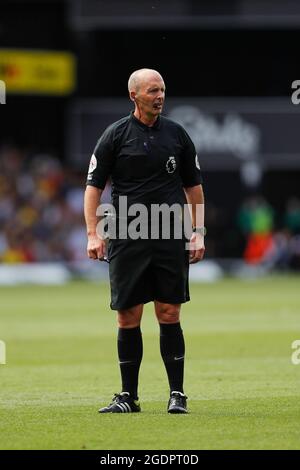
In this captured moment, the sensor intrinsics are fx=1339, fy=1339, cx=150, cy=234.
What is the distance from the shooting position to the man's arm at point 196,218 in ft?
32.0

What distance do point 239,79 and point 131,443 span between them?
26.7 meters

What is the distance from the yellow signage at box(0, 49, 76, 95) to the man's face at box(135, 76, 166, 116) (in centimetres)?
2157

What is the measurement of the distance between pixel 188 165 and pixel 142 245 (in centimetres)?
69

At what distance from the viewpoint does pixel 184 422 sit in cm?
896

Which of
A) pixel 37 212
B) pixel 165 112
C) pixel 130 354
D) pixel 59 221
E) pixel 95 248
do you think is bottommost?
pixel 130 354

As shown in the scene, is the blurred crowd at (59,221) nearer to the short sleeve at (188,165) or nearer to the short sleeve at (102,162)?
the short sleeve at (188,165)

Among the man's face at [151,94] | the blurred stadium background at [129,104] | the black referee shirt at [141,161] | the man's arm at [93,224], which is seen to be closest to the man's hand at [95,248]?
the man's arm at [93,224]

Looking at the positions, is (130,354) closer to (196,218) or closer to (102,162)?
(196,218)

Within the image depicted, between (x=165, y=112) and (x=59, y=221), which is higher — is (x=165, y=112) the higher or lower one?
the higher one

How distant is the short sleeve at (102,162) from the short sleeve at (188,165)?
20.9 inches

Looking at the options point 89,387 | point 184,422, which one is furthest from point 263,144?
point 184,422

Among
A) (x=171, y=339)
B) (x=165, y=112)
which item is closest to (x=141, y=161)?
(x=171, y=339)

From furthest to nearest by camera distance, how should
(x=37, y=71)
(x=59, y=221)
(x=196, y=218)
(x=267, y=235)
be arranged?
(x=267, y=235)
(x=59, y=221)
(x=37, y=71)
(x=196, y=218)

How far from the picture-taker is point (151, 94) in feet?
31.0
